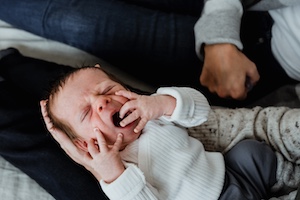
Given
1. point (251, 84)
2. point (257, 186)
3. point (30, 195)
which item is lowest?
point (30, 195)

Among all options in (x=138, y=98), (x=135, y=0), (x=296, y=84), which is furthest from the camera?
(x=135, y=0)

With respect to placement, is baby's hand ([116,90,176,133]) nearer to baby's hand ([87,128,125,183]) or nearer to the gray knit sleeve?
baby's hand ([87,128,125,183])

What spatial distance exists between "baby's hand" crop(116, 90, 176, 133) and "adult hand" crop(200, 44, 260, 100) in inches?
7.9

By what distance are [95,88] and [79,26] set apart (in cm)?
34

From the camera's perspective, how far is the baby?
939mm

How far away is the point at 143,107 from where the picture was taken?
963 mm

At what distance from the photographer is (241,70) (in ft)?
3.77

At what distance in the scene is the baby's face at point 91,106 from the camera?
959 millimetres

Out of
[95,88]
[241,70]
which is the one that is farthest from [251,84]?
[95,88]

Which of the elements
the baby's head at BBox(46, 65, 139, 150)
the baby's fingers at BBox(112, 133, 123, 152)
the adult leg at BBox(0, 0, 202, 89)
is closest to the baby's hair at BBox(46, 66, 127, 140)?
the baby's head at BBox(46, 65, 139, 150)

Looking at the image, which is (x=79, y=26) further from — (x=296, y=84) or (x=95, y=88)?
(x=296, y=84)

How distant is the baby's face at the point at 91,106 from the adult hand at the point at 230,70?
0.26 meters

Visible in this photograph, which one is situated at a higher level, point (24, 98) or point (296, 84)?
point (296, 84)

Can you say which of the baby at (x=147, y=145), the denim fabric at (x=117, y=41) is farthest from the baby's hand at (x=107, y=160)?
the denim fabric at (x=117, y=41)
